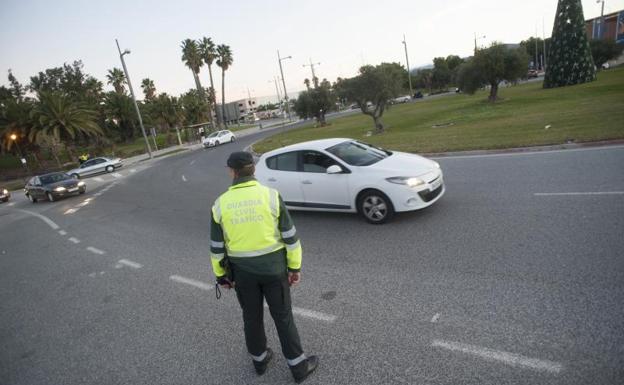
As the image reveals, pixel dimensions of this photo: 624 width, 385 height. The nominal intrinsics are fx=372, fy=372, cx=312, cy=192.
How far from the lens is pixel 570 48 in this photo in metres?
31.6

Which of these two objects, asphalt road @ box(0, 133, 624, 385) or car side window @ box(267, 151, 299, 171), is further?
car side window @ box(267, 151, 299, 171)

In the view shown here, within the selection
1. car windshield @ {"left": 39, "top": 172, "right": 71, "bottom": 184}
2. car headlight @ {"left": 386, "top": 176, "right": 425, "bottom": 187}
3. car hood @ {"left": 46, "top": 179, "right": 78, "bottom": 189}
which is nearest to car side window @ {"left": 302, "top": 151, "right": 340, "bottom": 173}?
car headlight @ {"left": 386, "top": 176, "right": 425, "bottom": 187}

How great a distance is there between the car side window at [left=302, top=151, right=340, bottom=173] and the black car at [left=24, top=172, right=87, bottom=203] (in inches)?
618

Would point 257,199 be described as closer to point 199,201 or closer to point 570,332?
point 570,332

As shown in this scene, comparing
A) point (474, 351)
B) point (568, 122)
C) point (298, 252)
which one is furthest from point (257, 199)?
point (568, 122)

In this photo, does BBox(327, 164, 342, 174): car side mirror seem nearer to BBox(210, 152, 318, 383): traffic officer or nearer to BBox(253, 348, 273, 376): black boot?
BBox(210, 152, 318, 383): traffic officer

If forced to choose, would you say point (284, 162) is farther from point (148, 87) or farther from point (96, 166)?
point (148, 87)

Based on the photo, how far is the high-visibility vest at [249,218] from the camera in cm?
300

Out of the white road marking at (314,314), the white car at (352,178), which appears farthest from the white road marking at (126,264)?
the white road marking at (314,314)

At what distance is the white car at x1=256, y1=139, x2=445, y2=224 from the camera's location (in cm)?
652

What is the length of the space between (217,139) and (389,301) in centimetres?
3791

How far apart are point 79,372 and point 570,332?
4.76 metres

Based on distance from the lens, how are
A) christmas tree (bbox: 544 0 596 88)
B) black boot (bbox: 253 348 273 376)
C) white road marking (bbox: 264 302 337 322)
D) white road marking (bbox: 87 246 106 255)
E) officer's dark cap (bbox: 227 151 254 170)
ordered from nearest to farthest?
officer's dark cap (bbox: 227 151 254 170)
black boot (bbox: 253 348 273 376)
white road marking (bbox: 264 302 337 322)
white road marking (bbox: 87 246 106 255)
christmas tree (bbox: 544 0 596 88)

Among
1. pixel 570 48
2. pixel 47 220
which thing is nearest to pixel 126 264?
pixel 47 220
